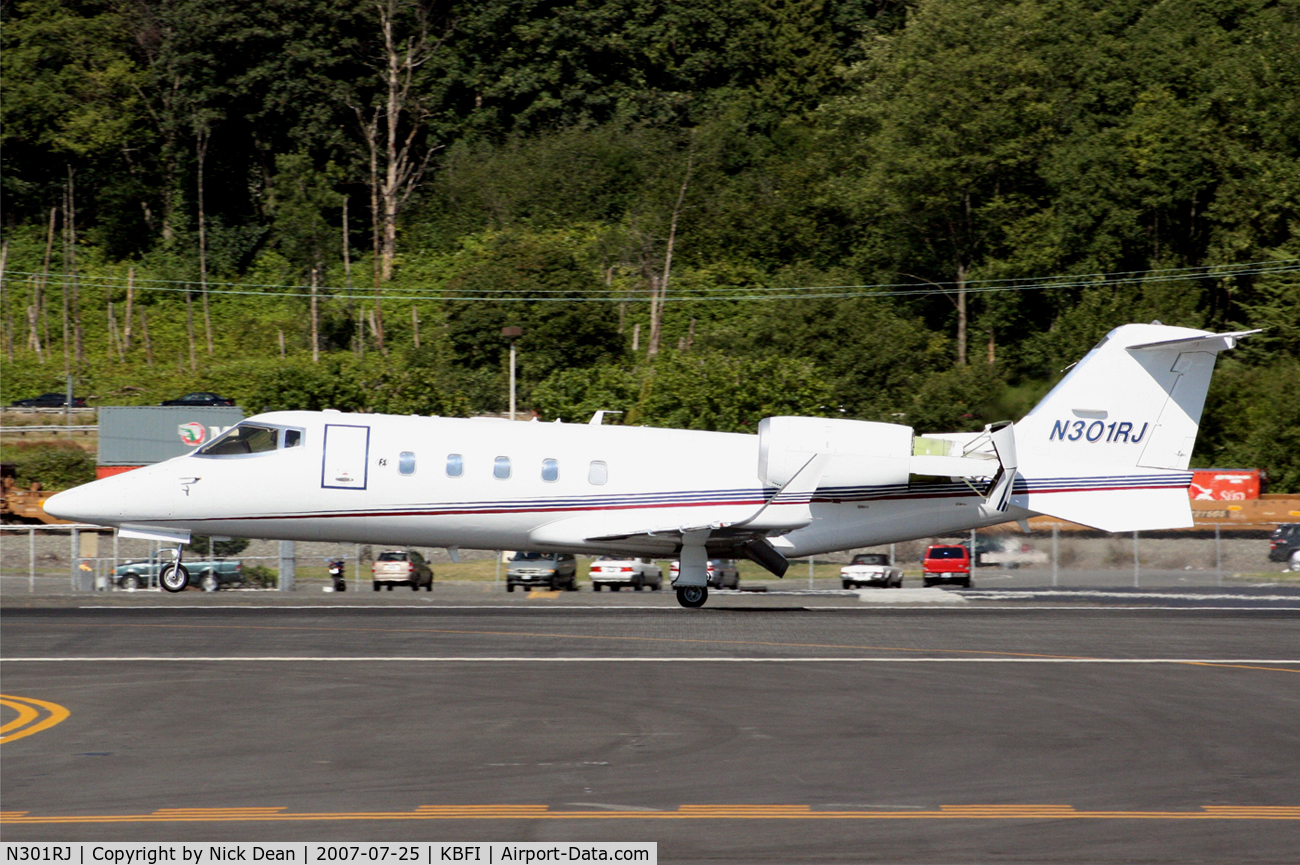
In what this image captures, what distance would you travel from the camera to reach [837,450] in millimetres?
26906

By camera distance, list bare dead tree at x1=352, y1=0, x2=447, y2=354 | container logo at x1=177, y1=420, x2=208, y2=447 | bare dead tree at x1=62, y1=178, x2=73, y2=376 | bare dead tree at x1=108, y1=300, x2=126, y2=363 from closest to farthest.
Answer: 1. container logo at x1=177, y1=420, x2=208, y2=447
2. bare dead tree at x1=62, y1=178, x2=73, y2=376
3. bare dead tree at x1=108, y1=300, x2=126, y2=363
4. bare dead tree at x1=352, y1=0, x2=447, y2=354

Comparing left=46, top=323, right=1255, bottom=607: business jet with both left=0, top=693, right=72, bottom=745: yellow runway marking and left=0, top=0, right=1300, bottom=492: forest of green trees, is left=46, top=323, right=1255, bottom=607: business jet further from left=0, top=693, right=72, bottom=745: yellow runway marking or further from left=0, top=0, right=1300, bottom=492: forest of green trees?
left=0, top=0, right=1300, bottom=492: forest of green trees

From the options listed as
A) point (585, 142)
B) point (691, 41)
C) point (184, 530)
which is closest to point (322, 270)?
point (585, 142)

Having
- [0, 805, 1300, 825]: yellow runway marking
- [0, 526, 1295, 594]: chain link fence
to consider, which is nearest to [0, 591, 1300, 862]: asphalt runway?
[0, 805, 1300, 825]: yellow runway marking

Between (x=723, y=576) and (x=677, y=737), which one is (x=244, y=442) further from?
(x=723, y=576)

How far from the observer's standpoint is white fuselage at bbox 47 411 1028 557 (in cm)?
2673

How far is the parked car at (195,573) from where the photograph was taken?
125 ft

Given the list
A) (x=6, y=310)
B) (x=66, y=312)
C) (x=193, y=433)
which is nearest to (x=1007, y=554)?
(x=193, y=433)

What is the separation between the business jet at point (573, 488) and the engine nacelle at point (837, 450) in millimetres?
27

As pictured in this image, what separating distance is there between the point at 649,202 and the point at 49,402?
3445 centimetres

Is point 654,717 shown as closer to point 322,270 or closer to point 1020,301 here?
point 1020,301

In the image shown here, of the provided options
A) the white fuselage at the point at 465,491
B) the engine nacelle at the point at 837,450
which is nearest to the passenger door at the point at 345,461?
the white fuselage at the point at 465,491

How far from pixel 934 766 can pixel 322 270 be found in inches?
2845

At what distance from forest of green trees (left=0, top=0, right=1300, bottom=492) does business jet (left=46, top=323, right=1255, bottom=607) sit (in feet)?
101
